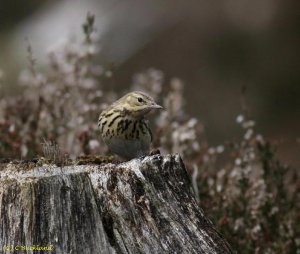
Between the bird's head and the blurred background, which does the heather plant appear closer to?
the bird's head

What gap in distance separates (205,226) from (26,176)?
1187 millimetres

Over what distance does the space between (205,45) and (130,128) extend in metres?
11.5

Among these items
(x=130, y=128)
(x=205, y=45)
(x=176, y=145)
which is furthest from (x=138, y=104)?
(x=205, y=45)

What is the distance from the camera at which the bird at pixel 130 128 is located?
25.0 ft

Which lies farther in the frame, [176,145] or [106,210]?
[176,145]

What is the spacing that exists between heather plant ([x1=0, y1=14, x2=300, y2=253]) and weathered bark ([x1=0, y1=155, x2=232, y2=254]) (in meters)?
1.84

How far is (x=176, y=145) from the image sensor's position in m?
8.80

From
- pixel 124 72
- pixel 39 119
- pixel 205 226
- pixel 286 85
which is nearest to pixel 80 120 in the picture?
pixel 39 119

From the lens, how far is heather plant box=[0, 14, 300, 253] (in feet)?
26.0

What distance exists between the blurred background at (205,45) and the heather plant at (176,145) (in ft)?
25.6

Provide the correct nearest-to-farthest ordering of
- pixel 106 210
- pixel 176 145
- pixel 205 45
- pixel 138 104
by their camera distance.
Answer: pixel 106 210 < pixel 138 104 < pixel 176 145 < pixel 205 45

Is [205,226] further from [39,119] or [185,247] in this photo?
[39,119]

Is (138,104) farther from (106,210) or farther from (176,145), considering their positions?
(106,210)

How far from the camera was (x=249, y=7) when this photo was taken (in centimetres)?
1914
